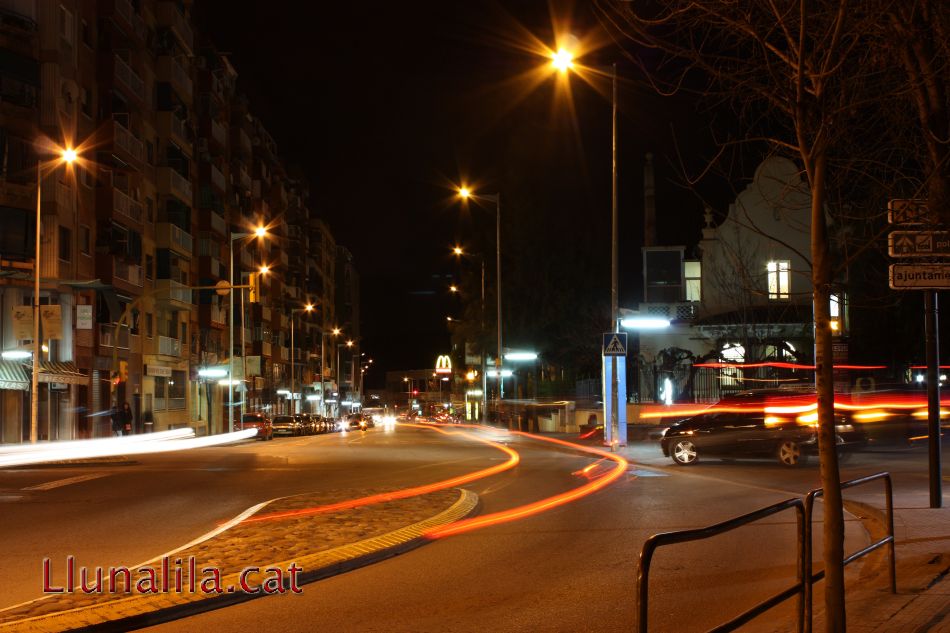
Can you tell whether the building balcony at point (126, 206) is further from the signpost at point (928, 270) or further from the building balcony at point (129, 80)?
the signpost at point (928, 270)

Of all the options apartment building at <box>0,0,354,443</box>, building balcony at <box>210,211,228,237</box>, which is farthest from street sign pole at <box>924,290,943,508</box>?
building balcony at <box>210,211,228,237</box>

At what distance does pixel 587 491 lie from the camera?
1675 centimetres

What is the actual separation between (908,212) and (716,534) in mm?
5159

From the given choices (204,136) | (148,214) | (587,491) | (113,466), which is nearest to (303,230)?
(204,136)

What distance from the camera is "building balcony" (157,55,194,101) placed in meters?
52.2

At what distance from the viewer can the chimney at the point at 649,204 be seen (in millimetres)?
53656

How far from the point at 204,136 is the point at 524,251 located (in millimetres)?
24295

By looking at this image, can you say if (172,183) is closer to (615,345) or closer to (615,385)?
(615,385)

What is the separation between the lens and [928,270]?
10789mm

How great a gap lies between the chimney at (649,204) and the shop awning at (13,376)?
32825 millimetres

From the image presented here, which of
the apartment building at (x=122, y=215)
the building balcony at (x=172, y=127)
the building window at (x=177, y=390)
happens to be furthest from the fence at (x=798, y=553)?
the building window at (x=177, y=390)

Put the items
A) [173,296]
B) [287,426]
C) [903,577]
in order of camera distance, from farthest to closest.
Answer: [287,426] → [173,296] → [903,577]

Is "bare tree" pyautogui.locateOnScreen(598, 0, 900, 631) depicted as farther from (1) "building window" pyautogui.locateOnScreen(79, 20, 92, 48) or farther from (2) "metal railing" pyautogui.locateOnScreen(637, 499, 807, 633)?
(1) "building window" pyautogui.locateOnScreen(79, 20, 92, 48)

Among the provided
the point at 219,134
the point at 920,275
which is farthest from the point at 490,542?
the point at 219,134
